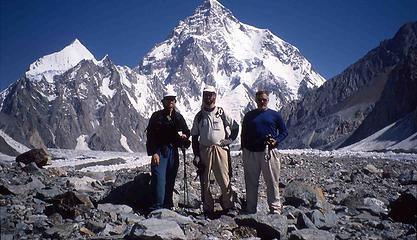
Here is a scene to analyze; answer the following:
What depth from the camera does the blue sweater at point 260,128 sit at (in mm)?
7551

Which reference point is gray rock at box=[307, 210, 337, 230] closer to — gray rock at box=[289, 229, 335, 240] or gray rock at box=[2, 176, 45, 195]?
gray rock at box=[289, 229, 335, 240]

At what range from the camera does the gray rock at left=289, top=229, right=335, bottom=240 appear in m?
5.77

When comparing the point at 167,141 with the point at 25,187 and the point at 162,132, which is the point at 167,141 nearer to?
the point at 162,132

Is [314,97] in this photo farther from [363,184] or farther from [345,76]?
[363,184]

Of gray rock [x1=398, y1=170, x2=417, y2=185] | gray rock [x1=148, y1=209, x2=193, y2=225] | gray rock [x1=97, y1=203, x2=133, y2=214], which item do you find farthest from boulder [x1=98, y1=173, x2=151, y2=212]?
gray rock [x1=398, y1=170, x2=417, y2=185]

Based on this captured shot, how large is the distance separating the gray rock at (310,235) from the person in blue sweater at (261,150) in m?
1.38

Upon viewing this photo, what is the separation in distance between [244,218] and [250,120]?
1985mm

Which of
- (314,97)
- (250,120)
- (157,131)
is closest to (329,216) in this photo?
(250,120)

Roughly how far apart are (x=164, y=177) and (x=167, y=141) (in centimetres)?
72

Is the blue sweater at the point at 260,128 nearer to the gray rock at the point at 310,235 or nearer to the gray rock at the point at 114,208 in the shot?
the gray rock at the point at 310,235

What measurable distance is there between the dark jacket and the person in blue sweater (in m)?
1.35

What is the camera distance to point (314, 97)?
6752 inches

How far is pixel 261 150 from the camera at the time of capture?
7.53 m

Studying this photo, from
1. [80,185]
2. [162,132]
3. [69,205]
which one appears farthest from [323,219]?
[80,185]
